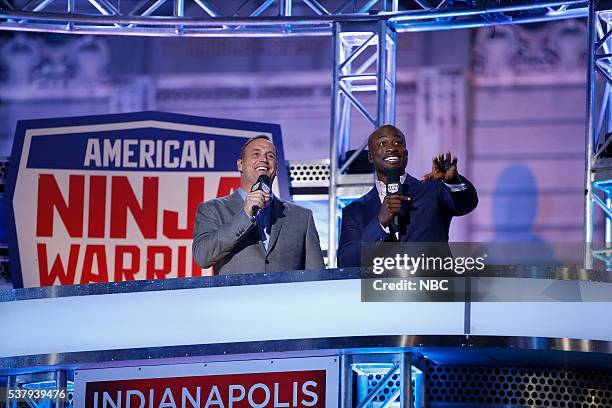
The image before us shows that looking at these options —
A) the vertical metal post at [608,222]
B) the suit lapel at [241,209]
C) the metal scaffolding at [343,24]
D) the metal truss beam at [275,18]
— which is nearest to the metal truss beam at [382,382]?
the suit lapel at [241,209]

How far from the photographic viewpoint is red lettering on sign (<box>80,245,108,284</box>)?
24.0ft

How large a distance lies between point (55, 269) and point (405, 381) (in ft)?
15.5

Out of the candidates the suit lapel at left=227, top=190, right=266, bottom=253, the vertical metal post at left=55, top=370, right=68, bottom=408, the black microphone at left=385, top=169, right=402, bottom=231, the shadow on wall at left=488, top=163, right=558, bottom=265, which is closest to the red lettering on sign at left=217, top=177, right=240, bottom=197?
the shadow on wall at left=488, top=163, right=558, bottom=265

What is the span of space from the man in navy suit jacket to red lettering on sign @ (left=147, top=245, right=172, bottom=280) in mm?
3821

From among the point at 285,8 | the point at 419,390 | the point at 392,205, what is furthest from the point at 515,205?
the point at 419,390

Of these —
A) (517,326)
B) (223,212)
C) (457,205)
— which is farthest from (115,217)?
(517,326)

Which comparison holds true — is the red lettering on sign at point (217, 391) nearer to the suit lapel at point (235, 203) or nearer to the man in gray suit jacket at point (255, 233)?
the man in gray suit jacket at point (255, 233)

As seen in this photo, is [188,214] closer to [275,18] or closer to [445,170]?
[275,18]

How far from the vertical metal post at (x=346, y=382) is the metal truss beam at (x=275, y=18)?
4085 millimetres

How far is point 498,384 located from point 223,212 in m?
1.10

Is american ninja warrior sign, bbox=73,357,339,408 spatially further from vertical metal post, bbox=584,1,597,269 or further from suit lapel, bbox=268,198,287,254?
vertical metal post, bbox=584,1,597,269

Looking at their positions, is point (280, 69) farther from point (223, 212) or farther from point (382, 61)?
point (223, 212)

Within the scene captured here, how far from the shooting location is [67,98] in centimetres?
916

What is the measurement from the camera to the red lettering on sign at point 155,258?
23.8 feet
